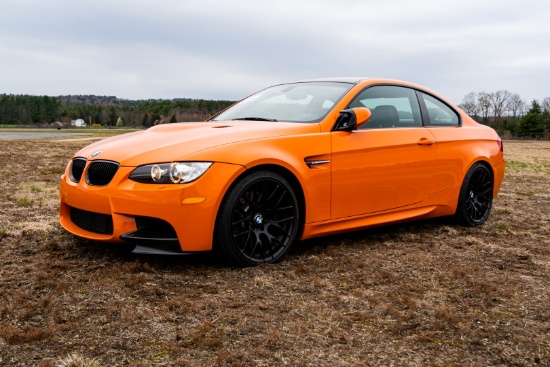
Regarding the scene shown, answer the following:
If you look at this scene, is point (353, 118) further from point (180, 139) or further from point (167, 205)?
point (167, 205)

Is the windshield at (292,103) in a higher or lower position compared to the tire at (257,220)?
higher

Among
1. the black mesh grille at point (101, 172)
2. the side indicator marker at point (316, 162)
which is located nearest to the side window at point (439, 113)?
the side indicator marker at point (316, 162)

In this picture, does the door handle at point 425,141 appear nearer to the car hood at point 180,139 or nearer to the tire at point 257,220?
the car hood at point 180,139

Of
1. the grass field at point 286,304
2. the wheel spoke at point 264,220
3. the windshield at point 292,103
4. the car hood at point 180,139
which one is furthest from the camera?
the windshield at point 292,103

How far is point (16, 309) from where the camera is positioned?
3064mm

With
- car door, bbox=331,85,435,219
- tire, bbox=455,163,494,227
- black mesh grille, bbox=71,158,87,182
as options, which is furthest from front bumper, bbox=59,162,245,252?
→ tire, bbox=455,163,494,227

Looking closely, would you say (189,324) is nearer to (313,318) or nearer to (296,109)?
(313,318)

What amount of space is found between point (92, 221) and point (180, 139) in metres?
0.88

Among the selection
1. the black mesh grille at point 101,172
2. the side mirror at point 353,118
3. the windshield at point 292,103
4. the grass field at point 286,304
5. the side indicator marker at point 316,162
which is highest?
the windshield at point 292,103

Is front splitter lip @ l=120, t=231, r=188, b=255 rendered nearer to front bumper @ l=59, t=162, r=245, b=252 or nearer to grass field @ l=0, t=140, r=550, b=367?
front bumper @ l=59, t=162, r=245, b=252

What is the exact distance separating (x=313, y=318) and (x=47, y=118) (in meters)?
166

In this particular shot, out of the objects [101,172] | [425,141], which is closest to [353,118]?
[425,141]

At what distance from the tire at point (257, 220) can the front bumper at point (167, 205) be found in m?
0.09

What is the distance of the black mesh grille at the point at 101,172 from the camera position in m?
3.90
